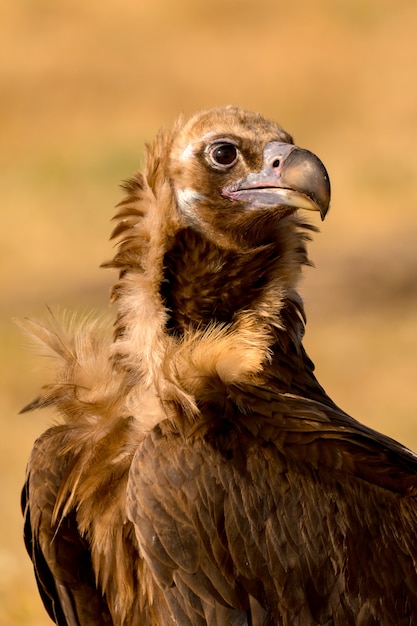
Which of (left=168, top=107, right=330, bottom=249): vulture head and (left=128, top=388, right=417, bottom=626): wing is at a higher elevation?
(left=168, top=107, right=330, bottom=249): vulture head

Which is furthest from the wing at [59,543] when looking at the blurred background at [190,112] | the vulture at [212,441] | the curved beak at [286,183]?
the blurred background at [190,112]

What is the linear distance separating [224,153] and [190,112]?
623 inches

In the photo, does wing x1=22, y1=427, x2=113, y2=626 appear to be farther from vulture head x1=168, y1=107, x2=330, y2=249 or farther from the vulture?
vulture head x1=168, y1=107, x2=330, y2=249

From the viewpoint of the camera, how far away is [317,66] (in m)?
24.6

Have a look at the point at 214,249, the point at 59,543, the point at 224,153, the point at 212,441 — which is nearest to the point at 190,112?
the point at 224,153

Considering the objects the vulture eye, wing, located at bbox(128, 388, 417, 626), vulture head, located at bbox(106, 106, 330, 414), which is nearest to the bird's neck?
vulture head, located at bbox(106, 106, 330, 414)

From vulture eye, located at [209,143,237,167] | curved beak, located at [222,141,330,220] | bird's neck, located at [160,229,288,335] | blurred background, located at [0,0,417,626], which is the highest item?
blurred background, located at [0,0,417,626]

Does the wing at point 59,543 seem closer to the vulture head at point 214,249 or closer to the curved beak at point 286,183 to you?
the vulture head at point 214,249

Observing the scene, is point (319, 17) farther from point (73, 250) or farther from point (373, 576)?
point (373, 576)

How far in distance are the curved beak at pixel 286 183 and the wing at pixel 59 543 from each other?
1.00 meters

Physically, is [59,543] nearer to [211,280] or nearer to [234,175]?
[211,280]

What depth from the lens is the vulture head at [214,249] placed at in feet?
15.1

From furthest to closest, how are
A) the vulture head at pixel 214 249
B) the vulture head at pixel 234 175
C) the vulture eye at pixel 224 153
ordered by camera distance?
the vulture eye at pixel 224 153, the vulture head at pixel 234 175, the vulture head at pixel 214 249

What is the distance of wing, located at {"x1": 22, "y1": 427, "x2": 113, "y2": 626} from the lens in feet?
15.3
